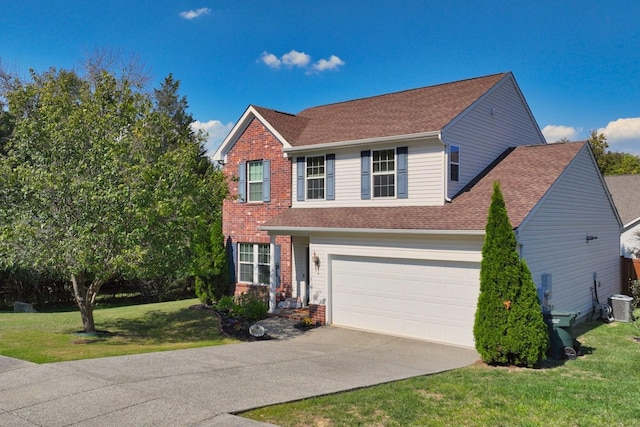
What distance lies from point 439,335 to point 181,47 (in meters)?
19.3

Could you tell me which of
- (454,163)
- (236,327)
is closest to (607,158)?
(454,163)

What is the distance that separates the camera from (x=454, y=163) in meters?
13.9

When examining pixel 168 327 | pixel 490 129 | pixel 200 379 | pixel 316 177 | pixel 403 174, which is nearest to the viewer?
pixel 200 379

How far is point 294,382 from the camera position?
8344 mm

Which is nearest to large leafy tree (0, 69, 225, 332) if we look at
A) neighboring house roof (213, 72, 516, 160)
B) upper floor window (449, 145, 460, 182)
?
neighboring house roof (213, 72, 516, 160)

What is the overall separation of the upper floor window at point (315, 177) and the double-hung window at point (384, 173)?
83.6 inches

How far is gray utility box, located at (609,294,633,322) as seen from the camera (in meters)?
15.7

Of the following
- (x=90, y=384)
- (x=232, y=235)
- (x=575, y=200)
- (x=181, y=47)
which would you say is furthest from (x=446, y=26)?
(x=90, y=384)

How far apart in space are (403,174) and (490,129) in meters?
3.74

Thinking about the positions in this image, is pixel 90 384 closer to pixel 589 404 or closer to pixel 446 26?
pixel 589 404

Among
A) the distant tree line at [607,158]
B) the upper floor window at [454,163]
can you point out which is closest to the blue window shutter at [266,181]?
the upper floor window at [454,163]

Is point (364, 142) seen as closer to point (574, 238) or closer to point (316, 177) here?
point (316, 177)

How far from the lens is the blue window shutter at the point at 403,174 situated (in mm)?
14250

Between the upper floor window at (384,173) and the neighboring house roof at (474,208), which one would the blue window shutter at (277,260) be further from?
the upper floor window at (384,173)
